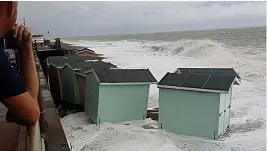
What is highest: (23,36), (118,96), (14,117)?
(23,36)

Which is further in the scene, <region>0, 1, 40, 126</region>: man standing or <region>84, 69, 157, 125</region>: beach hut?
<region>84, 69, 157, 125</region>: beach hut

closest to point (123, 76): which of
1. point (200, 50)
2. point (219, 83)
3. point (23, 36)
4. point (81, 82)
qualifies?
point (81, 82)

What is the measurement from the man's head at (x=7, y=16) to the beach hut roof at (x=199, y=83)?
6.65 meters

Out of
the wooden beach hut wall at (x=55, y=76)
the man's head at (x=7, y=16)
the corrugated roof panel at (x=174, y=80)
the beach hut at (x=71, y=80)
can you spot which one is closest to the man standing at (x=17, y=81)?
the man's head at (x=7, y=16)

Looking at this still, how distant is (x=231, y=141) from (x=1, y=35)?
289 inches

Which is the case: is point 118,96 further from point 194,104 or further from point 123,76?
point 194,104

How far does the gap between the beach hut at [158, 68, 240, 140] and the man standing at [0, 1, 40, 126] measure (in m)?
6.53

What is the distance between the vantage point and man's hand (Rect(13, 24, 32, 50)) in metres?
0.95

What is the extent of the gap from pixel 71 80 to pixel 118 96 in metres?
3.32

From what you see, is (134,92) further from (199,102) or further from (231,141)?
A: (231,141)

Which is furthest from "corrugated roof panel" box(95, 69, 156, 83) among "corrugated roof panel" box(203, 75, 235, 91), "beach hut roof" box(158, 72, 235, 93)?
"corrugated roof panel" box(203, 75, 235, 91)

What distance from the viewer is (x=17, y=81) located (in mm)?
835

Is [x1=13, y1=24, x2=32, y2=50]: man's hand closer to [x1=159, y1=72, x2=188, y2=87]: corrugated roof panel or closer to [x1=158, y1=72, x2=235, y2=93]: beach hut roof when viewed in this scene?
[x1=158, y1=72, x2=235, y2=93]: beach hut roof

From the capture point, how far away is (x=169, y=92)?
7.75 meters
